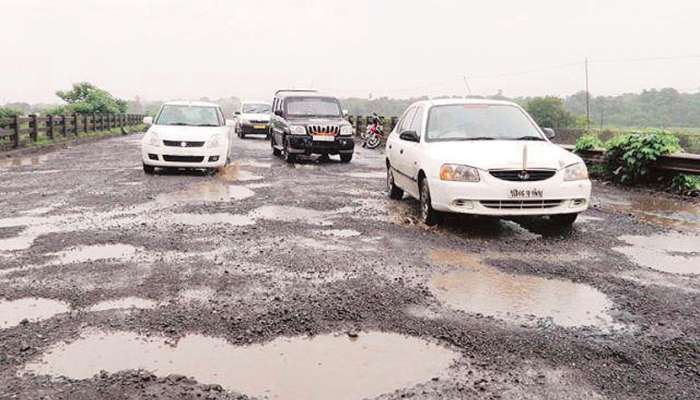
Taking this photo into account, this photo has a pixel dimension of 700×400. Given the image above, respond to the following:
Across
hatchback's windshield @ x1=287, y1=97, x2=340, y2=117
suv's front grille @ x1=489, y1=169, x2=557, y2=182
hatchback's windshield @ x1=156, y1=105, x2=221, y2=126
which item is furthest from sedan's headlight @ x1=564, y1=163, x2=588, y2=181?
hatchback's windshield @ x1=287, y1=97, x2=340, y2=117

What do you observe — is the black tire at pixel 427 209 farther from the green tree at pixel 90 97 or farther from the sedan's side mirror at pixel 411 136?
the green tree at pixel 90 97

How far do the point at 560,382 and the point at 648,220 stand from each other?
615 cm

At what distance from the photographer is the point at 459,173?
7215 millimetres

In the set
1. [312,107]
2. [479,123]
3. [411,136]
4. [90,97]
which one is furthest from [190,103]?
[90,97]

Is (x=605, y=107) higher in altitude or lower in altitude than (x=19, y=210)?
higher

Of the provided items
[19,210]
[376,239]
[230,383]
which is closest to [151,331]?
[230,383]

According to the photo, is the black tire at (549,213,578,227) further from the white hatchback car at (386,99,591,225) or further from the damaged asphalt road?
the damaged asphalt road

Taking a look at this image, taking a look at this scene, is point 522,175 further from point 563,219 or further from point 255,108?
point 255,108

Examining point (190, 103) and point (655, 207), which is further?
point (190, 103)

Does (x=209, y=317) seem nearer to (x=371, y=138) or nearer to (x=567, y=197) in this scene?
(x=567, y=197)

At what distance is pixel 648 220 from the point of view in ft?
28.1

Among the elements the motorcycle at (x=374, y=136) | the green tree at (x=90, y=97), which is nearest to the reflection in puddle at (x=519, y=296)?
the motorcycle at (x=374, y=136)

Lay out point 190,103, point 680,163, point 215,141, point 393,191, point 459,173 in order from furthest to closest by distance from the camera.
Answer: point 190,103
point 215,141
point 680,163
point 393,191
point 459,173

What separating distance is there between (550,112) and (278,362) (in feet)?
60.7
